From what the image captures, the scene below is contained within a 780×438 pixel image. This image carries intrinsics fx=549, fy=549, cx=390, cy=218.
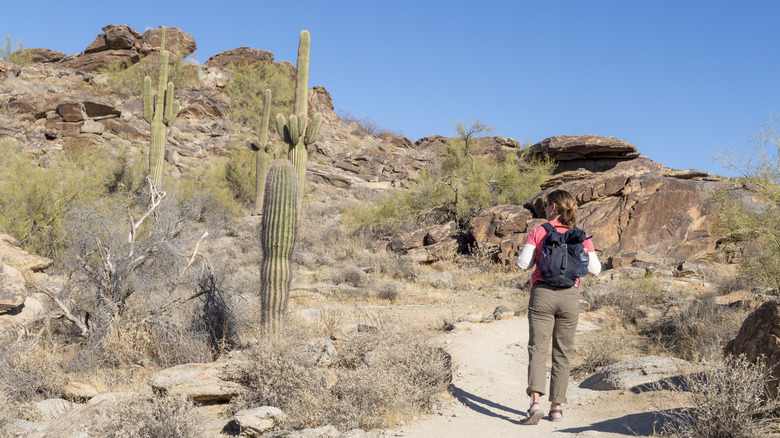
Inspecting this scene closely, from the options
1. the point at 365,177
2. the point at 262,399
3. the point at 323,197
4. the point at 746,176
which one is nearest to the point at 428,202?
the point at 323,197

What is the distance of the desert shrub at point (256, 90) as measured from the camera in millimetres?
34750

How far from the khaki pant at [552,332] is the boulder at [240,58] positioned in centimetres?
3950

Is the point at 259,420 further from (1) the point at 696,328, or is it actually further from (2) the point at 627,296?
(2) the point at 627,296

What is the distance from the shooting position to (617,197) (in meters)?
15.3

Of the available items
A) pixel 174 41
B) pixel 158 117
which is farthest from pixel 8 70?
pixel 158 117

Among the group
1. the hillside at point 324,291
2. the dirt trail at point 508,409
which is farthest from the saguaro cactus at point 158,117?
the dirt trail at point 508,409

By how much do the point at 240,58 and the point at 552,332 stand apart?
40.7 metres

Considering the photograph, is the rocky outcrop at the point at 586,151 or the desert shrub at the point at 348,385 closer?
the desert shrub at the point at 348,385

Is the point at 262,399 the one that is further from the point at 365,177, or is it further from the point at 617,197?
the point at 365,177

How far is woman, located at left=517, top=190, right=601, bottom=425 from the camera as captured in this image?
422 centimetres

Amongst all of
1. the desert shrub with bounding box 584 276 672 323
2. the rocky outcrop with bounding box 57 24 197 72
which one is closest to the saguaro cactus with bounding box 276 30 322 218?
the desert shrub with bounding box 584 276 672 323

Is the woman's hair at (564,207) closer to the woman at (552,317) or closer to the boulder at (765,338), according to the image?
the woman at (552,317)

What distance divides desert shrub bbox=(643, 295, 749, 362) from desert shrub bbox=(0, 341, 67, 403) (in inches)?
261

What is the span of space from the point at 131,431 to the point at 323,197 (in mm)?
21609
